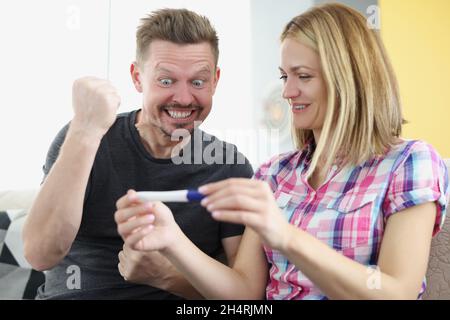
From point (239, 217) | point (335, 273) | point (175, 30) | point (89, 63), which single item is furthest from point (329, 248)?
point (89, 63)

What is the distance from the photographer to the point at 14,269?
4.89ft

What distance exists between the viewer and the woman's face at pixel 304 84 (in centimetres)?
109

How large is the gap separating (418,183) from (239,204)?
38 centimetres

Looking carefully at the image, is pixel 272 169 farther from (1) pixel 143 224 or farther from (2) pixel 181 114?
(1) pixel 143 224

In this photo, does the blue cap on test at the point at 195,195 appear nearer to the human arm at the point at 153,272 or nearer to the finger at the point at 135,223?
the finger at the point at 135,223

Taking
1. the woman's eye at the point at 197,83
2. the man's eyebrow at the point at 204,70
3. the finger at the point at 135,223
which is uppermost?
the man's eyebrow at the point at 204,70

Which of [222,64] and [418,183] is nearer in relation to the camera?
[418,183]

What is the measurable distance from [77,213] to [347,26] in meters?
0.68

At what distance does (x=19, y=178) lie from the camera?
11.2 ft

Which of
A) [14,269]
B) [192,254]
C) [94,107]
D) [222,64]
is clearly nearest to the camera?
[192,254]

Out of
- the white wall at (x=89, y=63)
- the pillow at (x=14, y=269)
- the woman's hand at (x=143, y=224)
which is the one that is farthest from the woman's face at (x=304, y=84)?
the white wall at (x=89, y=63)

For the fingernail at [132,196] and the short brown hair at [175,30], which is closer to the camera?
the fingernail at [132,196]

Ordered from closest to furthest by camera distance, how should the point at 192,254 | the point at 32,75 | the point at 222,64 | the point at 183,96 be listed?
the point at 192,254 → the point at 183,96 → the point at 32,75 → the point at 222,64

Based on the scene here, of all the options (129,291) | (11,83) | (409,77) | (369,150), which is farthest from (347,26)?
(11,83)
